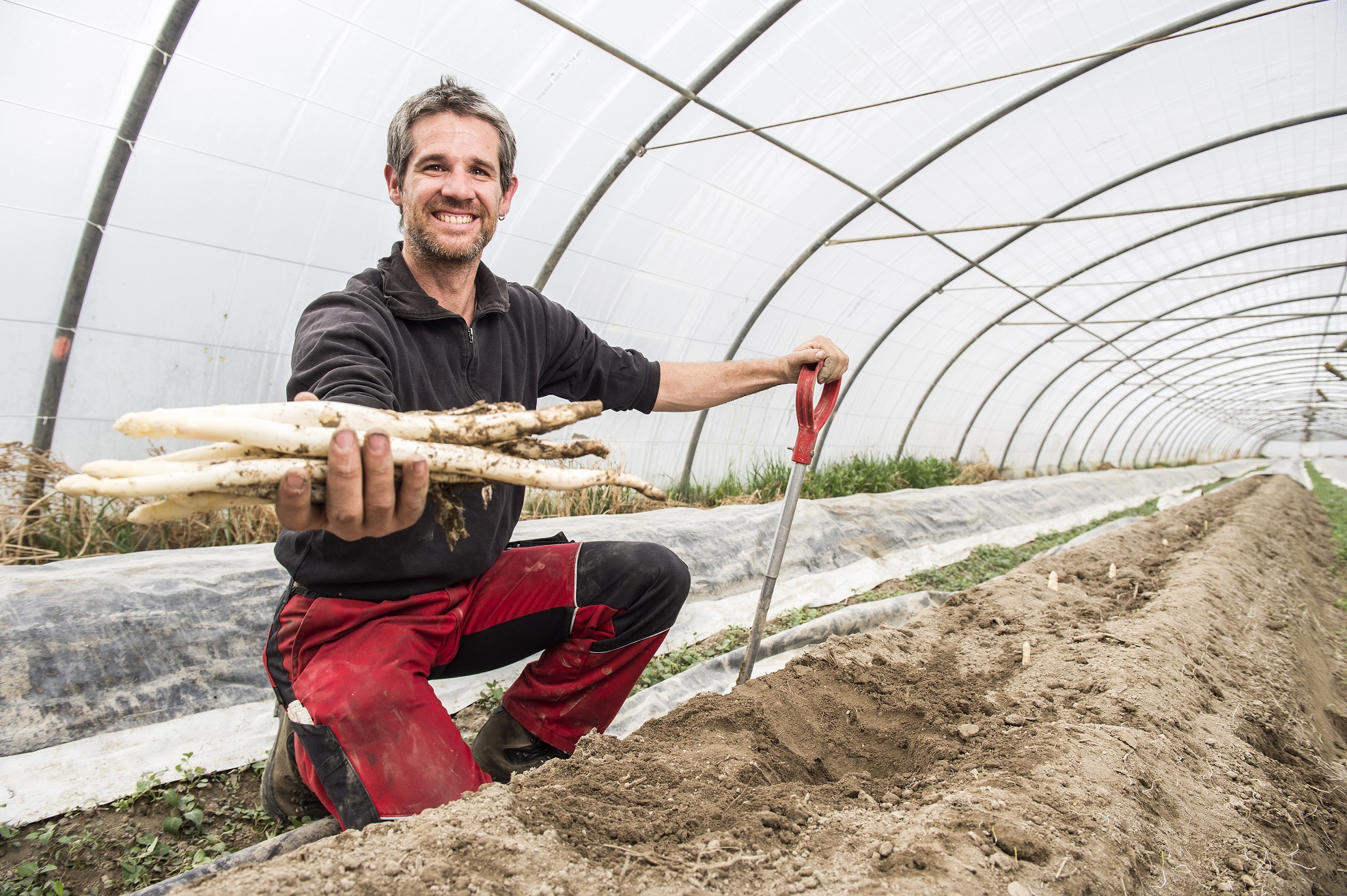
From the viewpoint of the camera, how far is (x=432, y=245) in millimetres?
1847

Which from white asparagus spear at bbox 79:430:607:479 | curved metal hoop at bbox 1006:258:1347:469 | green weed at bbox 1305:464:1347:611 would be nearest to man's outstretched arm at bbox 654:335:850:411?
white asparagus spear at bbox 79:430:607:479

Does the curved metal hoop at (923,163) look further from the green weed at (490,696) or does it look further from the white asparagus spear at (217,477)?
the white asparagus spear at (217,477)

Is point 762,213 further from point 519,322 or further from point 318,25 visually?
point 519,322

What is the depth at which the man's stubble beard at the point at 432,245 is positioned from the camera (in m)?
1.85

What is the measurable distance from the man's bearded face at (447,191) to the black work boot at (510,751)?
4.38ft

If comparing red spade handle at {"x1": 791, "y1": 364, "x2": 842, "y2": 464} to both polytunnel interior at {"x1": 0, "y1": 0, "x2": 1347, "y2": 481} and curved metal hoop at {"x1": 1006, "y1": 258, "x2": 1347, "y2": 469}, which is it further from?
curved metal hoop at {"x1": 1006, "y1": 258, "x2": 1347, "y2": 469}

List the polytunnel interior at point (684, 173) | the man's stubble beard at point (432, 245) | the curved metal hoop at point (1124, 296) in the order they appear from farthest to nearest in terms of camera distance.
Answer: the curved metal hoop at point (1124, 296) < the polytunnel interior at point (684, 173) < the man's stubble beard at point (432, 245)

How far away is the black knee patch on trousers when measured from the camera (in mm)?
2025

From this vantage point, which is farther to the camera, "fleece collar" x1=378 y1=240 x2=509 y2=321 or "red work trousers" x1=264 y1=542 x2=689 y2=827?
"fleece collar" x1=378 y1=240 x2=509 y2=321

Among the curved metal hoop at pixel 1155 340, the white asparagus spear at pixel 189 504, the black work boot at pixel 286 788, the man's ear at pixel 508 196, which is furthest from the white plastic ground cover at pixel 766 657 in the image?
the curved metal hoop at pixel 1155 340

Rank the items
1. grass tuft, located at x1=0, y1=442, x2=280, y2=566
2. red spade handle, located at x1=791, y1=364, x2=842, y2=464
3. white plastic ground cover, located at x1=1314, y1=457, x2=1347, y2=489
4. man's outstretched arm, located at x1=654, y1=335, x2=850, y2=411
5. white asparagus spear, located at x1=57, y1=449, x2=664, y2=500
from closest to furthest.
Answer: white asparagus spear, located at x1=57, y1=449, x2=664, y2=500 < red spade handle, located at x1=791, y1=364, x2=842, y2=464 < man's outstretched arm, located at x1=654, y1=335, x2=850, y2=411 < grass tuft, located at x1=0, y1=442, x2=280, y2=566 < white plastic ground cover, located at x1=1314, y1=457, x2=1347, y2=489

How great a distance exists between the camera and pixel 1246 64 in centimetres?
528

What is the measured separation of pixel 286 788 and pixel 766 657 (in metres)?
1.98

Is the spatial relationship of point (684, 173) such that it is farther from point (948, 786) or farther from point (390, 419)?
point (948, 786)
